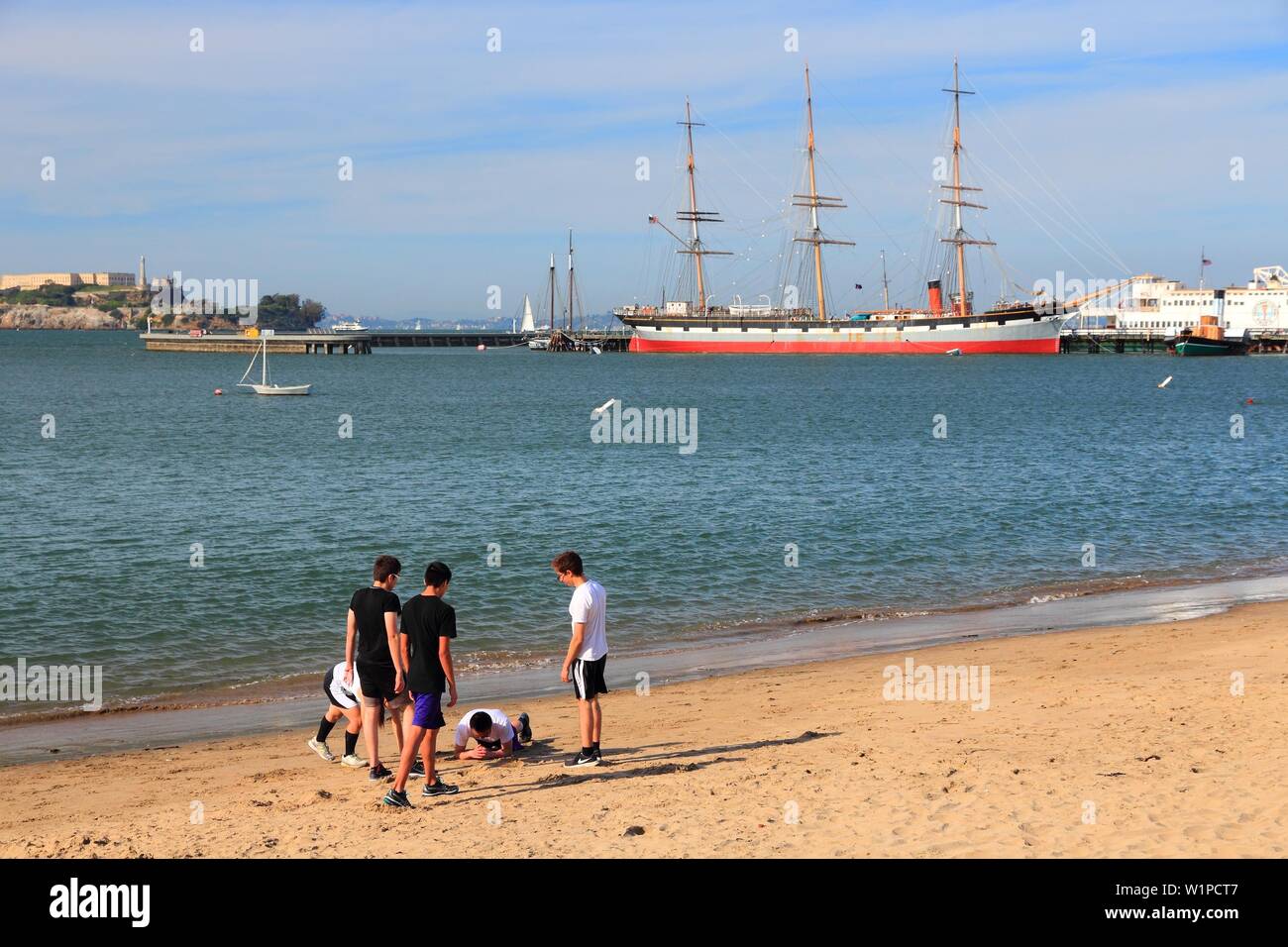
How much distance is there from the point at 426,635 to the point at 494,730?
1715 millimetres

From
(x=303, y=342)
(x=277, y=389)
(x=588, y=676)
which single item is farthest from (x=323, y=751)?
(x=303, y=342)

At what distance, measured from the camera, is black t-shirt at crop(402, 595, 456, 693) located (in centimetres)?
840

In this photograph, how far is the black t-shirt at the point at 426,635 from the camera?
840cm

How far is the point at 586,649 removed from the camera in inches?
359

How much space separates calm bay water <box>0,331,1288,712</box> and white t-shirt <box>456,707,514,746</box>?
465 cm

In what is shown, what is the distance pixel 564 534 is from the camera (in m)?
24.5

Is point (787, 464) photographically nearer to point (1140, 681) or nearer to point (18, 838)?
point (1140, 681)

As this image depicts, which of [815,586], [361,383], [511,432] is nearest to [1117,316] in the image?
[361,383]

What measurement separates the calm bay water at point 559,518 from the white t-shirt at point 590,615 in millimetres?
5663

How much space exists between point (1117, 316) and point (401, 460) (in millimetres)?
147830

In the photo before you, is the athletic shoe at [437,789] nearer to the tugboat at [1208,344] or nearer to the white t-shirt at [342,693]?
the white t-shirt at [342,693]

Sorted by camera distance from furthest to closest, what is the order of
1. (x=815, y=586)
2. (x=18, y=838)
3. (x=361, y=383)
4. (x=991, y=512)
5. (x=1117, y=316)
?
(x=1117, y=316)
(x=361, y=383)
(x=991, y=512)
(x=815, y=586)
(x=18, y=838)

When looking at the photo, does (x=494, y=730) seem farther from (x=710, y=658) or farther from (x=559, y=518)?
(x=559, y=518)

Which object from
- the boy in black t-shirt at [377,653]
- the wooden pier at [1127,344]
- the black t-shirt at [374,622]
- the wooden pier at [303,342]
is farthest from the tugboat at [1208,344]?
the black t-shirt at [374,622]
